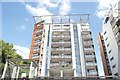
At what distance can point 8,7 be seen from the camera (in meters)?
15.9

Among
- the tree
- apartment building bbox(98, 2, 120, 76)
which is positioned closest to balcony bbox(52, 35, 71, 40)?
apartment building bbox(98, 2, 120, 76)

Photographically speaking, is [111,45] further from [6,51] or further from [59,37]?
[6,51]

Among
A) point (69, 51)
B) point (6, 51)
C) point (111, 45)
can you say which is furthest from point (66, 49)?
point (6, 51)

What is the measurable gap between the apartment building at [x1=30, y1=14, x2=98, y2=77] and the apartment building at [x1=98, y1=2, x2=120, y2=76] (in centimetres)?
385

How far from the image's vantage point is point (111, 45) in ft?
119

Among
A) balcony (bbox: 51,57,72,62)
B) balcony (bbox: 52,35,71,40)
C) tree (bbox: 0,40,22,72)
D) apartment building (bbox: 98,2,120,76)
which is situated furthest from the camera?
balcony (bbox: 52,35,71,40)

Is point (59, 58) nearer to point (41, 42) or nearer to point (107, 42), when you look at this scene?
point (41, 42)

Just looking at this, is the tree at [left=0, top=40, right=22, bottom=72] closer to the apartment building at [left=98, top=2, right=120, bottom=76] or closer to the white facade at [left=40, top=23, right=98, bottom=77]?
the white facade at [left=40, top=23, right=98, bottom=77]

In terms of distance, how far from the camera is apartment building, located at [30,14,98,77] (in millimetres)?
32156

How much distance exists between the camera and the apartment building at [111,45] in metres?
31.7

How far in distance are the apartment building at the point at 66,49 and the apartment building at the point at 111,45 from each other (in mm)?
3850

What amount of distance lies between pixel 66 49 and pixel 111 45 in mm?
9396

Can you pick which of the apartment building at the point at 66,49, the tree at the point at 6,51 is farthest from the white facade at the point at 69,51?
the tree at the point at 6,51

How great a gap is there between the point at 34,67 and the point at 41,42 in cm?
2650
